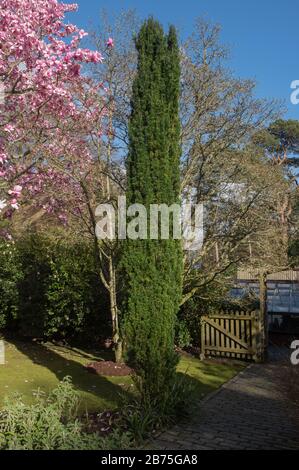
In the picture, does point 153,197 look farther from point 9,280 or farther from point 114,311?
point 9,280

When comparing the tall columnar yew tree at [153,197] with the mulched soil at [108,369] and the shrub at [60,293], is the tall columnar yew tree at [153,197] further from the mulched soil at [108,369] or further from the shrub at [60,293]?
the shrub at [60,293]

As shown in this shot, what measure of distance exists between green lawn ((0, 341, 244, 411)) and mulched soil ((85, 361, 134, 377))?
18cm

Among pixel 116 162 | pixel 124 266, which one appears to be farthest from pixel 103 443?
pixel 116 162

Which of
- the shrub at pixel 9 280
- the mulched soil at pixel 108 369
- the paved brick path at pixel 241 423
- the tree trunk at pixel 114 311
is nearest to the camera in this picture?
the paved brick path at pixel 241 423

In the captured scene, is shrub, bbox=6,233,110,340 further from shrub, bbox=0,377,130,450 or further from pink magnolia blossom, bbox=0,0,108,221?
shrub, bbox=0,377,130,450

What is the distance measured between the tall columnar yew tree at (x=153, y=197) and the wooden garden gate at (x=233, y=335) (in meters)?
4.80

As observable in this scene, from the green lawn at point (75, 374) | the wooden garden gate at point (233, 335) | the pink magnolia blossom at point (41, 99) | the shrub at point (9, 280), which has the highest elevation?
the pink magnolia blossom at point (41, 99)

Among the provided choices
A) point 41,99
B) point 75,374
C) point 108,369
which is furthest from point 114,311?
point 41,99

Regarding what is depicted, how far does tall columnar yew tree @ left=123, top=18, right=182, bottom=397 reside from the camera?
6.21 m

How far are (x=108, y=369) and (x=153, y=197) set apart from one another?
4367 mm

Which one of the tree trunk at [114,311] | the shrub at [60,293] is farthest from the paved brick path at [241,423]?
the shrub at [60,293]

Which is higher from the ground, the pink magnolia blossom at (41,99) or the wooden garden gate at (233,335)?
the pink magnolia blossom at (41,99)

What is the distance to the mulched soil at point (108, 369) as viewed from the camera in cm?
901

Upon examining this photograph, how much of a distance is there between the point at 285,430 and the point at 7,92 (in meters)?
6.10
